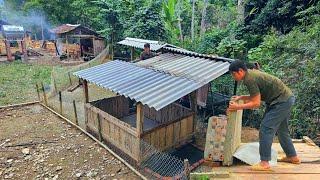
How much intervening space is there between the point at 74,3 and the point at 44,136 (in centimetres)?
2181

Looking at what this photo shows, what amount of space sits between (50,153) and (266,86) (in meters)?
6.76

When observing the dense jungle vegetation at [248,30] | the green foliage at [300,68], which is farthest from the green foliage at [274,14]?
the green foliage at [300,68]

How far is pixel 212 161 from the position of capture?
3453 mm

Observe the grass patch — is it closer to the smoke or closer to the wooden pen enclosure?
the wooden pen enclosure

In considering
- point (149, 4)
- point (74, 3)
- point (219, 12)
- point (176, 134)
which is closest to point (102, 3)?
point (149, 4)

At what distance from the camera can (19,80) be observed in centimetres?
1630

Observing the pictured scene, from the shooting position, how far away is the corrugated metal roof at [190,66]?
696cm

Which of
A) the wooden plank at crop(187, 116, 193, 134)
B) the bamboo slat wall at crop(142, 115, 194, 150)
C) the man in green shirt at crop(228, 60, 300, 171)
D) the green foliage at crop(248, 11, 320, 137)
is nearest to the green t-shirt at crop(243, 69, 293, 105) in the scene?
the man in green shirt at crop(228, 60, 300, 171)

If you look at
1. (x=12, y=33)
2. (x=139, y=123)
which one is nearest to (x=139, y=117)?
(x=139, y=123)

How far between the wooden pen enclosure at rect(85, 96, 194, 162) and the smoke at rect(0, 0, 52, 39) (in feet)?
91.4

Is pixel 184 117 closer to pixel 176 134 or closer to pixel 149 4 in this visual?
pixel 176 134

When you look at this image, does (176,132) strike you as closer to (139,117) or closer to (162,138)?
(162,138)

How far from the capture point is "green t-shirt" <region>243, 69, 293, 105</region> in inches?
133

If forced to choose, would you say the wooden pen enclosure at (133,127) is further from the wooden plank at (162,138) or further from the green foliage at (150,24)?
the green foliage at (150,24)
